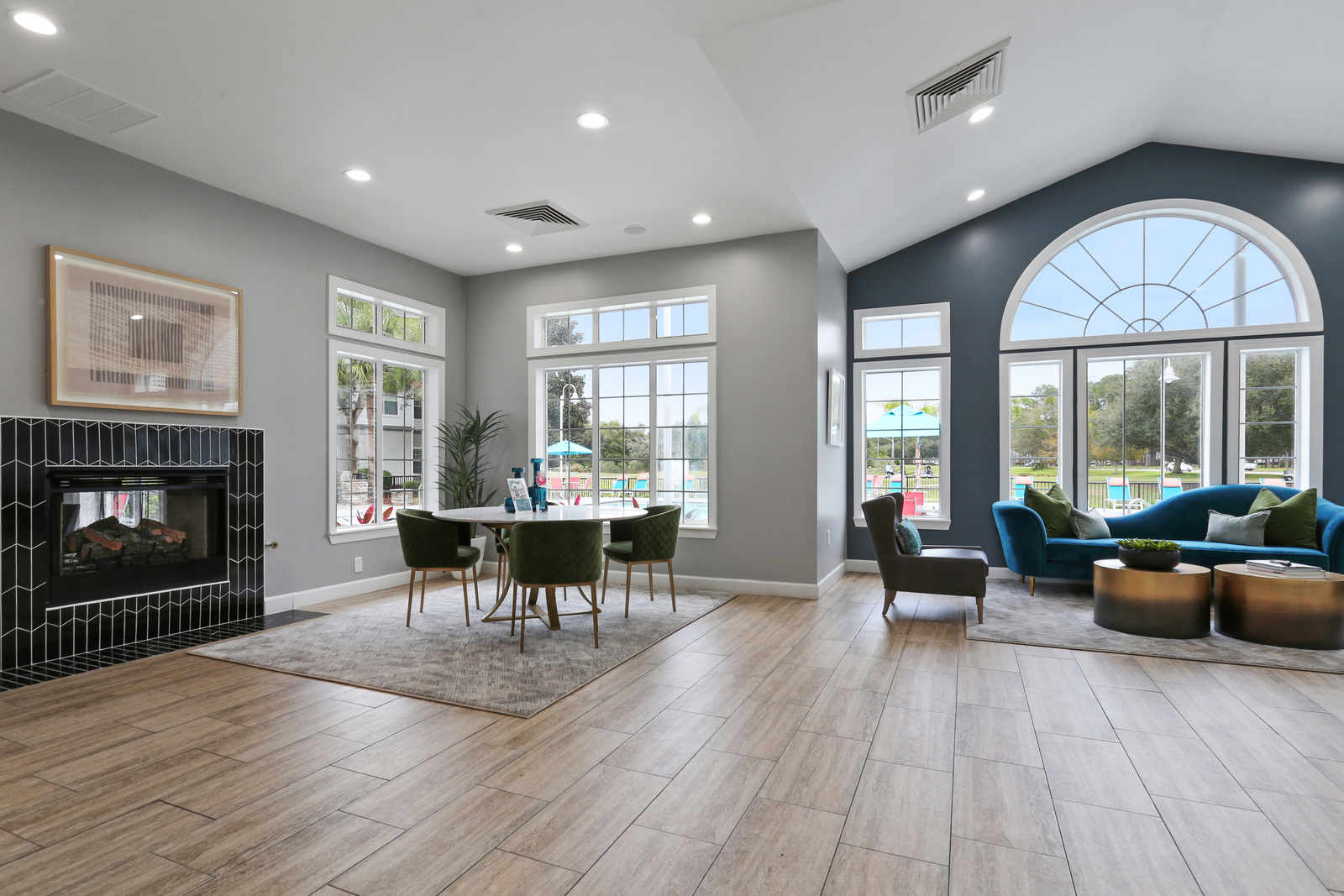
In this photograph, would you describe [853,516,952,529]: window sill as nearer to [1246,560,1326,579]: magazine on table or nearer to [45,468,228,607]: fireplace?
[1246,560,1326,579]: magazine on table

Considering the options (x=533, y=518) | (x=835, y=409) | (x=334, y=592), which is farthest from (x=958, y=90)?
(x=334, y=592)

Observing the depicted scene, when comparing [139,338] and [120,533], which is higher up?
[139,338]

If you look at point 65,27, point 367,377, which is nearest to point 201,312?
point 367,377

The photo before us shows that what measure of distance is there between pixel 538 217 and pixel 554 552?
9.40 feet

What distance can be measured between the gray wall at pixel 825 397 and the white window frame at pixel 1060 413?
1461 mm

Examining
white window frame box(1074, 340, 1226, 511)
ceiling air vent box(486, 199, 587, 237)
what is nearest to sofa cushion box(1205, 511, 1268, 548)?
white window frame box(1074, 340, 1226, 511)

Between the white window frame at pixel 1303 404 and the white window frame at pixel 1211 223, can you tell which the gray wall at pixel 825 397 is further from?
the white window frame at pixel 1303 404

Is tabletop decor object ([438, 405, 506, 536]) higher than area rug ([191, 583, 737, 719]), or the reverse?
tabletop decor object ([438, 405, 506, 536])

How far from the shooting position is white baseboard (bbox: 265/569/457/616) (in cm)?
509

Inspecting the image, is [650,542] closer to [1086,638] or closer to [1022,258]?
[1086,638]

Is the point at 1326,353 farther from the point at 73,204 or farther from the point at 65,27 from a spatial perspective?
the point at 73,204

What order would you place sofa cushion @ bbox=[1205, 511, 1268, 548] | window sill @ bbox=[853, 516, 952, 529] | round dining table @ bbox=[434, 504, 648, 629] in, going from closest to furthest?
round dining table @ bbox=[434, 504, 648, 629] < sofa cushion @ bbox=[1205, 511, 1268, 548] < window sill @ bbox=[853, 516, 952, 529]

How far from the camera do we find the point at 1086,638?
14.1 feet

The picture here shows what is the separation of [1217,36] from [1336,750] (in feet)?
15.2
